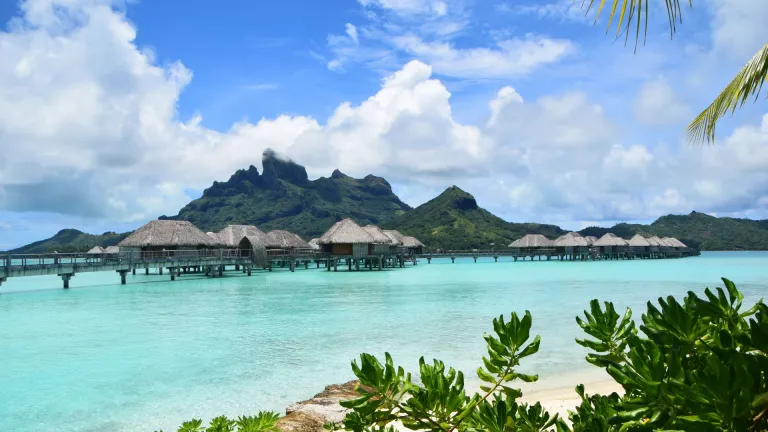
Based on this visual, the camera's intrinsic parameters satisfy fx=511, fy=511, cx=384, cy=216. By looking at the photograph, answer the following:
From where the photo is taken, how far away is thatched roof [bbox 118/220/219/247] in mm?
34688

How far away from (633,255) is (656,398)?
82.7m

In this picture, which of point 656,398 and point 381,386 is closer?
point 656,398

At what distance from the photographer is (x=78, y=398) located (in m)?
8.37

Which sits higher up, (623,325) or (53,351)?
(623,325)

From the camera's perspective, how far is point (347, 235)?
141 ft

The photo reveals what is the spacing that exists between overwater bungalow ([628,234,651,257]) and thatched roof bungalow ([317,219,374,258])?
45.3 meters

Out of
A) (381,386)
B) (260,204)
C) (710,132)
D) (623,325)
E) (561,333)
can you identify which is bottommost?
(561,333)

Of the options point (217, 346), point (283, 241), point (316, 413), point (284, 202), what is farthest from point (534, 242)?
point (284, 202)

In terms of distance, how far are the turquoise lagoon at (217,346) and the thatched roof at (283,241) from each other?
81.8 feet

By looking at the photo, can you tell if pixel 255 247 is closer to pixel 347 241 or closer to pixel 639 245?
pixel 347 241

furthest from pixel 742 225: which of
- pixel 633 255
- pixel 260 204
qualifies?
pixel 260 204

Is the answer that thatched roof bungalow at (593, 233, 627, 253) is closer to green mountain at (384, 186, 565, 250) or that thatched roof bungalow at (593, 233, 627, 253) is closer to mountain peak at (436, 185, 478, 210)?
green mountain at (384, 186, 565, 250)

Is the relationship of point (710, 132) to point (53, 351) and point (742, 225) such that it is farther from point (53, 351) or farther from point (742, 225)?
point (742, 225)

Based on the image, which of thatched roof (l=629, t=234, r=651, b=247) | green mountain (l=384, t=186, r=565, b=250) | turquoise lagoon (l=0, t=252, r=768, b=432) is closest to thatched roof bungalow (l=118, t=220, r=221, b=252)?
turquoise lagoon (l=0, t=252, r=768, b=432)
